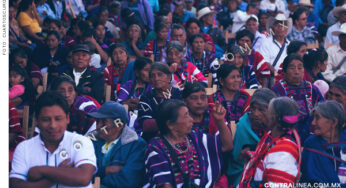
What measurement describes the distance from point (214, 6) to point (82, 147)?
765 centimetres

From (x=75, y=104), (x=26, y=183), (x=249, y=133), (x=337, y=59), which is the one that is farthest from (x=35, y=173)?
(x=337, y=59)

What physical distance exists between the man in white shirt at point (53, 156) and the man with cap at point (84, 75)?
2229 millimetres

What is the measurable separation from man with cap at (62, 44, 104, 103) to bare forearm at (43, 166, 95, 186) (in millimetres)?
2467

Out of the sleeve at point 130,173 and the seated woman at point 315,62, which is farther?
the seated woman at point 315,62

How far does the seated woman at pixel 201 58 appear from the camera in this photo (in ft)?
22.0

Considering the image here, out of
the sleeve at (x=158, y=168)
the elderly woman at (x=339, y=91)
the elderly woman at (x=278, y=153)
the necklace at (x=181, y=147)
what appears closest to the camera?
Result: the elderly woman at (x=278, y=153)

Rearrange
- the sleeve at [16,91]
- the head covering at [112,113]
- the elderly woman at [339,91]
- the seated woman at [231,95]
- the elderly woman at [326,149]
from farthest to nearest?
the sleeve at [16,91], the seated woman at [231,95], the elderly woman at [339,91], the head covering at [112,113], the elderly woman at [326,149]

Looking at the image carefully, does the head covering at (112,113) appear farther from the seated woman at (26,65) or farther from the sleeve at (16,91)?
the seated woman at (26,65)

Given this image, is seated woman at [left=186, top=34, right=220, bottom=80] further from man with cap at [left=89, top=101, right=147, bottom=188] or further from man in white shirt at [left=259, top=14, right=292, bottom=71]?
man with cap at [left=89, top=101, right=147, bottom=188]

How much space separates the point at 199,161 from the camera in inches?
139

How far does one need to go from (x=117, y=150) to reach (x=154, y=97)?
3.35ft

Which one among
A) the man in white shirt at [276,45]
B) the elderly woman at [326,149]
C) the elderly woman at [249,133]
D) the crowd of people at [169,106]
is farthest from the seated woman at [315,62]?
the elderly woman at [326,149]

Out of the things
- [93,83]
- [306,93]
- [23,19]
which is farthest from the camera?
[23,19]

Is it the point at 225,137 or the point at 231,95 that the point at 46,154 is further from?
the point at 231,95
